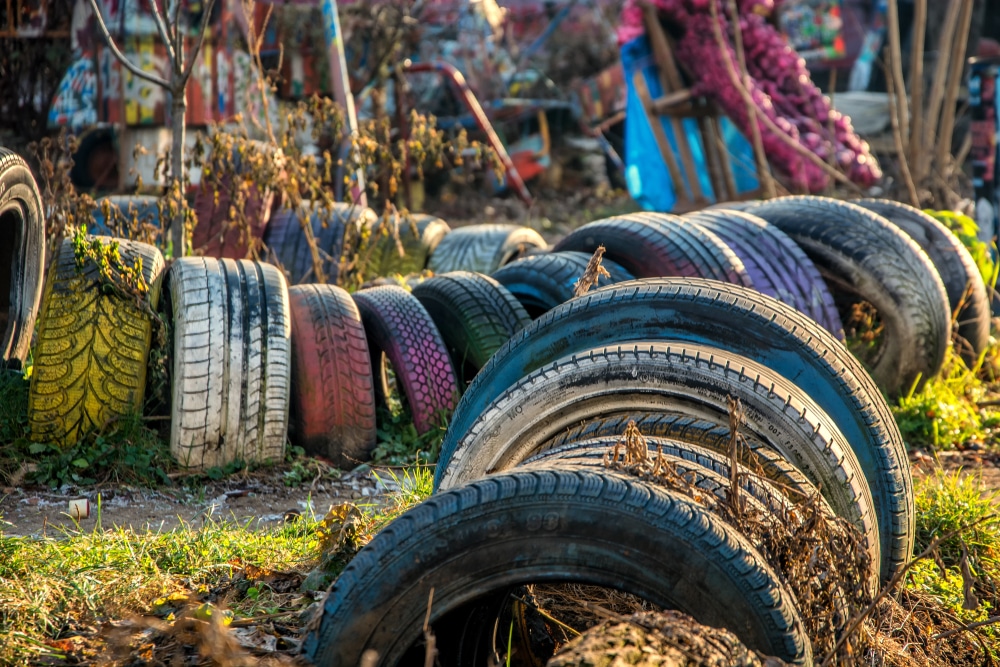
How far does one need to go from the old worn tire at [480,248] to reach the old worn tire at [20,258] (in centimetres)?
229

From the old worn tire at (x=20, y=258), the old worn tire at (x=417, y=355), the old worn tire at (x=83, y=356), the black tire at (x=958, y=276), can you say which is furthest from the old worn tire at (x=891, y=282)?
the old worn tire at (x=20, y=258)

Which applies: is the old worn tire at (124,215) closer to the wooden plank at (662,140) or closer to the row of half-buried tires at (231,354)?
the row of half-buried tires at (231,354)

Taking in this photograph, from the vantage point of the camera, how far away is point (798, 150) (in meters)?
7.88

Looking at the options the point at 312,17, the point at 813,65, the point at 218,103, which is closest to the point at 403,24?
the point at 312,17

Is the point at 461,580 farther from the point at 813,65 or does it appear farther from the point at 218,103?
the point at 813,65

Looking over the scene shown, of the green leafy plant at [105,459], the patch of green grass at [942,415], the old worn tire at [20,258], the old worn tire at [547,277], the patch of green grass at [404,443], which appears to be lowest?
the patch of green grass at [942,415]

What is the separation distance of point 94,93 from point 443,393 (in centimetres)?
597

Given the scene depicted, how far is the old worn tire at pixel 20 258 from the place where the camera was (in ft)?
14.6

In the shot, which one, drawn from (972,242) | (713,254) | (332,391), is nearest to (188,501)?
(332,391)

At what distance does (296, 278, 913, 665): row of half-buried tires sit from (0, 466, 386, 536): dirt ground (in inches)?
35.8

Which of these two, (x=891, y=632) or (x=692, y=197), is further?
(x=692, y=197)

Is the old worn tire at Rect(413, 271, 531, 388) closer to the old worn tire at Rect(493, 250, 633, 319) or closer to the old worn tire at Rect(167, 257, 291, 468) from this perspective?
the old worn tire at Rect(493, 250, 633, 319)

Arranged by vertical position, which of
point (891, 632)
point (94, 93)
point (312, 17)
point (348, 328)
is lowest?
point (891, 632)

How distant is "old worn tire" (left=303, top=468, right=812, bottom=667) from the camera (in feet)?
6.46
